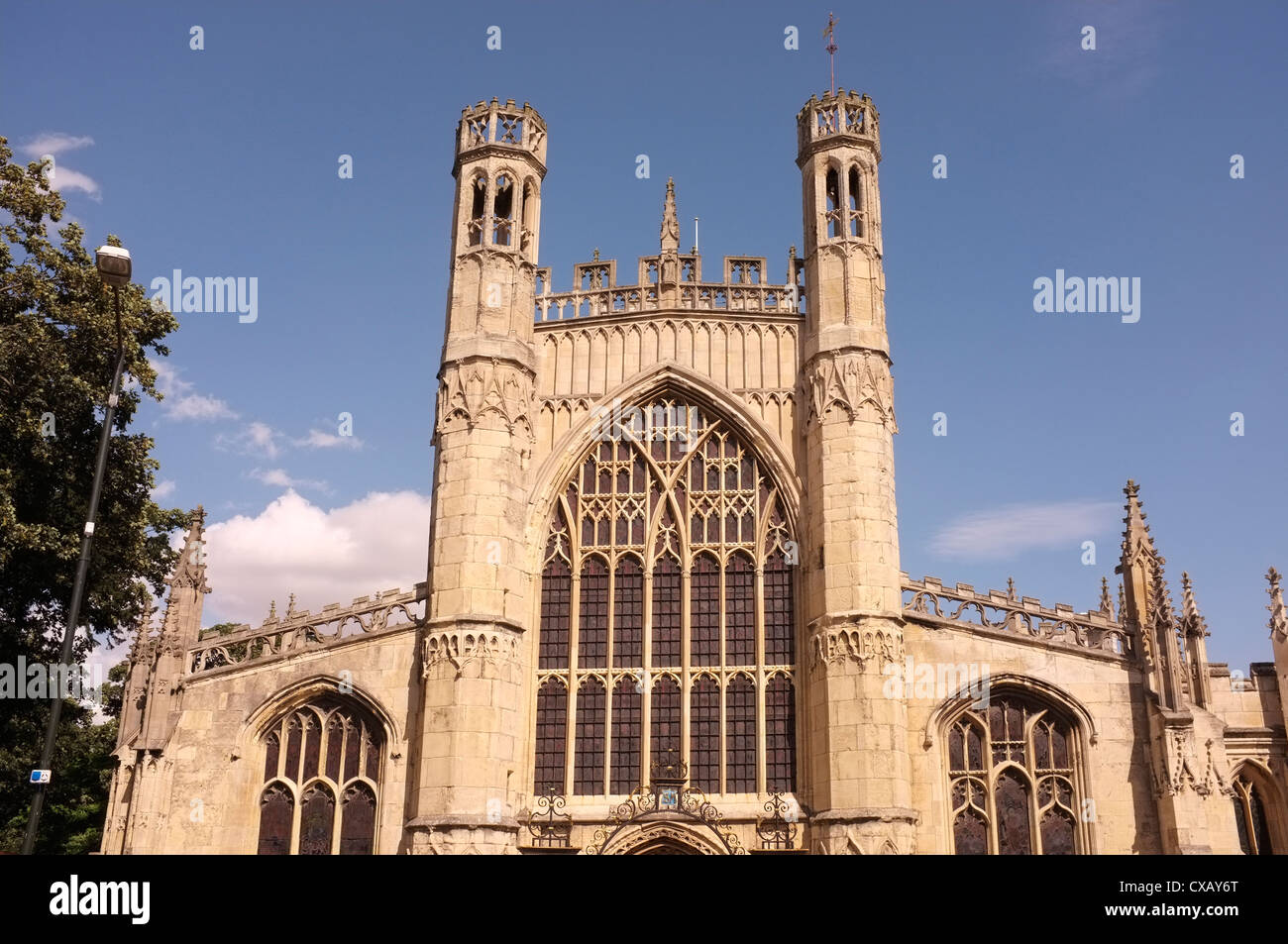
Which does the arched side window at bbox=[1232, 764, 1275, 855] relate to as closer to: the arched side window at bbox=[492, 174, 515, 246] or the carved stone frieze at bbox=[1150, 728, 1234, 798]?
the carved stone frieze at bbox=[1150, 728, 1234, 798]

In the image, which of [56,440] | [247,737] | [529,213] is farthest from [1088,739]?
[56,440]

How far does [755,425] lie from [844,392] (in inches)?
87.7

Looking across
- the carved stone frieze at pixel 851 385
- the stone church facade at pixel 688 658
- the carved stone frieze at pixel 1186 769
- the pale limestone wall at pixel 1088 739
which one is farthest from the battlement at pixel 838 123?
the carved stone frieze at pixel 1186 769

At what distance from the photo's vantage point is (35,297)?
2512 cm

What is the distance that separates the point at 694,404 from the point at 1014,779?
35.5 feet

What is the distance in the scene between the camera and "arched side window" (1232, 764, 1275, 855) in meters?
27.1

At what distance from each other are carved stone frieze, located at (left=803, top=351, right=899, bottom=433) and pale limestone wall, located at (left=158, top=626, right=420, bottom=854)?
33.9ft

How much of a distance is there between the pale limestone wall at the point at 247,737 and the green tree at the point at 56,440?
389cm

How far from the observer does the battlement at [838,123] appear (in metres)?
28.6

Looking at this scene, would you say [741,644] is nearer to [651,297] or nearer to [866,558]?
[866,558]

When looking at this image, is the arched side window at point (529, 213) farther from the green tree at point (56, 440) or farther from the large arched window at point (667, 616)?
the green tree at point (56, 440)

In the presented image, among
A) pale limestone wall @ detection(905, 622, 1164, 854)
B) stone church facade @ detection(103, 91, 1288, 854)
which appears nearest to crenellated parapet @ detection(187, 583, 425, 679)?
stone church facade @ detection(103, 91, 1288, 854)
